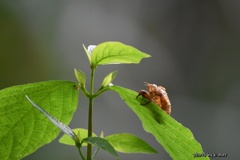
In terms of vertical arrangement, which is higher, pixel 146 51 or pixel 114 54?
pixel 114 54

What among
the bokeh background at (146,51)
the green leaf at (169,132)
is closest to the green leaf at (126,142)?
the green leaf at (169,132)

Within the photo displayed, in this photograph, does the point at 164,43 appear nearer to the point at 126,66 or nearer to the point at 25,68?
the point at 126,66

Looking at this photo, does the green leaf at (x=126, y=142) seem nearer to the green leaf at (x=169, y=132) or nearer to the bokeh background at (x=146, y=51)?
the green leaf at (x=169, y=132)

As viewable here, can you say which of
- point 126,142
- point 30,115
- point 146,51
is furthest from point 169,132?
point 146,51

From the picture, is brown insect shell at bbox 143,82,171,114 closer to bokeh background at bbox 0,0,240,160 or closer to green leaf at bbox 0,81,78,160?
green leaf at bbox 0,81,78,160

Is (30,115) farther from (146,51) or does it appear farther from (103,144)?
(146,51)

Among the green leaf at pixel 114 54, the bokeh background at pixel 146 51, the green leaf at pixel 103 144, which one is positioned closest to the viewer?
the green leaf at pixel 103 144
